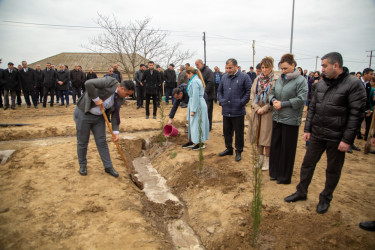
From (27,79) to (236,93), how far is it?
10469 mm

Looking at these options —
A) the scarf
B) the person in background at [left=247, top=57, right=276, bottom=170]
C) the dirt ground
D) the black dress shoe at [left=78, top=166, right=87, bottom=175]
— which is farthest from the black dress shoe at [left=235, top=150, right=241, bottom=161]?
the black dress shoe at [left=78, top=166, right=87, bottom=175]

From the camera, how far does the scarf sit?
4.10 m

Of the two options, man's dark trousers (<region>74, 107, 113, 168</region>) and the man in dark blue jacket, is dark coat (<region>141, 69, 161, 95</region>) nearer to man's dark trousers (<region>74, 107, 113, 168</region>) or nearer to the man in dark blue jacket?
the man in dark blue jacket

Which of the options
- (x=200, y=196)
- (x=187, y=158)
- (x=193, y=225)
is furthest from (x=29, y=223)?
(x=187, y=158)

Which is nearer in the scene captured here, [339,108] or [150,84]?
[339,108]

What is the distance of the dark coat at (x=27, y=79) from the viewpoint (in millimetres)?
10727

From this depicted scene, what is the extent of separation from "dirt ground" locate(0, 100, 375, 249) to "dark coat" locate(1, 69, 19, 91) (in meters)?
6.02

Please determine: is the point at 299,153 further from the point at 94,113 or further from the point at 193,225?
the point at 94,113

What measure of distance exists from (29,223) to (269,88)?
4.09 meters

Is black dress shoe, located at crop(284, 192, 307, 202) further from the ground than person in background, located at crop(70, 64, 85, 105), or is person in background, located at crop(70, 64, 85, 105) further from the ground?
person in background, located at crop(70, 64, 85, 105)

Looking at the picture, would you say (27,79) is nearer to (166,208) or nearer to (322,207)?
(166,208)

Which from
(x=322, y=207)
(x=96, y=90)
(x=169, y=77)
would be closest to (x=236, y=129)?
(x=322, y=207)

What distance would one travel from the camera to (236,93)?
4.69 m

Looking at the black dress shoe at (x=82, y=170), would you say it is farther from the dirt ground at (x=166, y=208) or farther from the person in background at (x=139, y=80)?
the person in background at (x=139, y=80)
